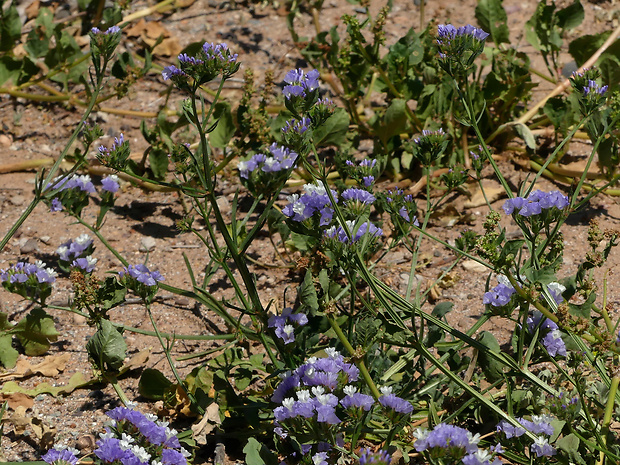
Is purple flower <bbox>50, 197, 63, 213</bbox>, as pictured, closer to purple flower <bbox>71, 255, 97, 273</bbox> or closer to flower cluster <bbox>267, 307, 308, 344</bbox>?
purple flower <bbox>71, 255, 97, 273</bbox>

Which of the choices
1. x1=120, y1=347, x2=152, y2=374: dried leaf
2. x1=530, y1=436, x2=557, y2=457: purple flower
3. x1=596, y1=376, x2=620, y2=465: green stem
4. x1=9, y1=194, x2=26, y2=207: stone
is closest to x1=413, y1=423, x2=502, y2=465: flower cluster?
x1=530, y1=436, x2=557, y2=457: purple flower

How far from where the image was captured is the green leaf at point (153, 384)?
7.70 feet

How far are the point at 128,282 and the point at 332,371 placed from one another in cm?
76

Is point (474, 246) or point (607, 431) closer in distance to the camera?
point (607, 431)

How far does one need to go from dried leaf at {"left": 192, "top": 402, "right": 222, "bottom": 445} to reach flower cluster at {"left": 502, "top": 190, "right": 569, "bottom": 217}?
3.41 ft

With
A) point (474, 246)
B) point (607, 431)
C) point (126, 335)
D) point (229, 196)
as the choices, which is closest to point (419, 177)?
point (229, 196)

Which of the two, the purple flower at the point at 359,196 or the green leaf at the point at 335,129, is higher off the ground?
the purple flower at the point at 359,196

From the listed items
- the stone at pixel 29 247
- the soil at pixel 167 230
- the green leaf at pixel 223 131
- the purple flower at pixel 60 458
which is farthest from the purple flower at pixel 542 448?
the stone at pixel 29 247

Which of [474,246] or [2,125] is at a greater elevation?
[474,246]

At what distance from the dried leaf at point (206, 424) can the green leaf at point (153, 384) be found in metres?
0.20

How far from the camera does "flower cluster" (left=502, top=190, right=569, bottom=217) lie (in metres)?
1.76

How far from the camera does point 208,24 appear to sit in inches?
192

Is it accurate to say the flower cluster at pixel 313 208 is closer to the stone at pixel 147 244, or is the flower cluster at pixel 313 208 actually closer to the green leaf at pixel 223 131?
the stone at pixel 147 244

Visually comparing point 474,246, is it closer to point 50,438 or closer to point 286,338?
point 286,338
